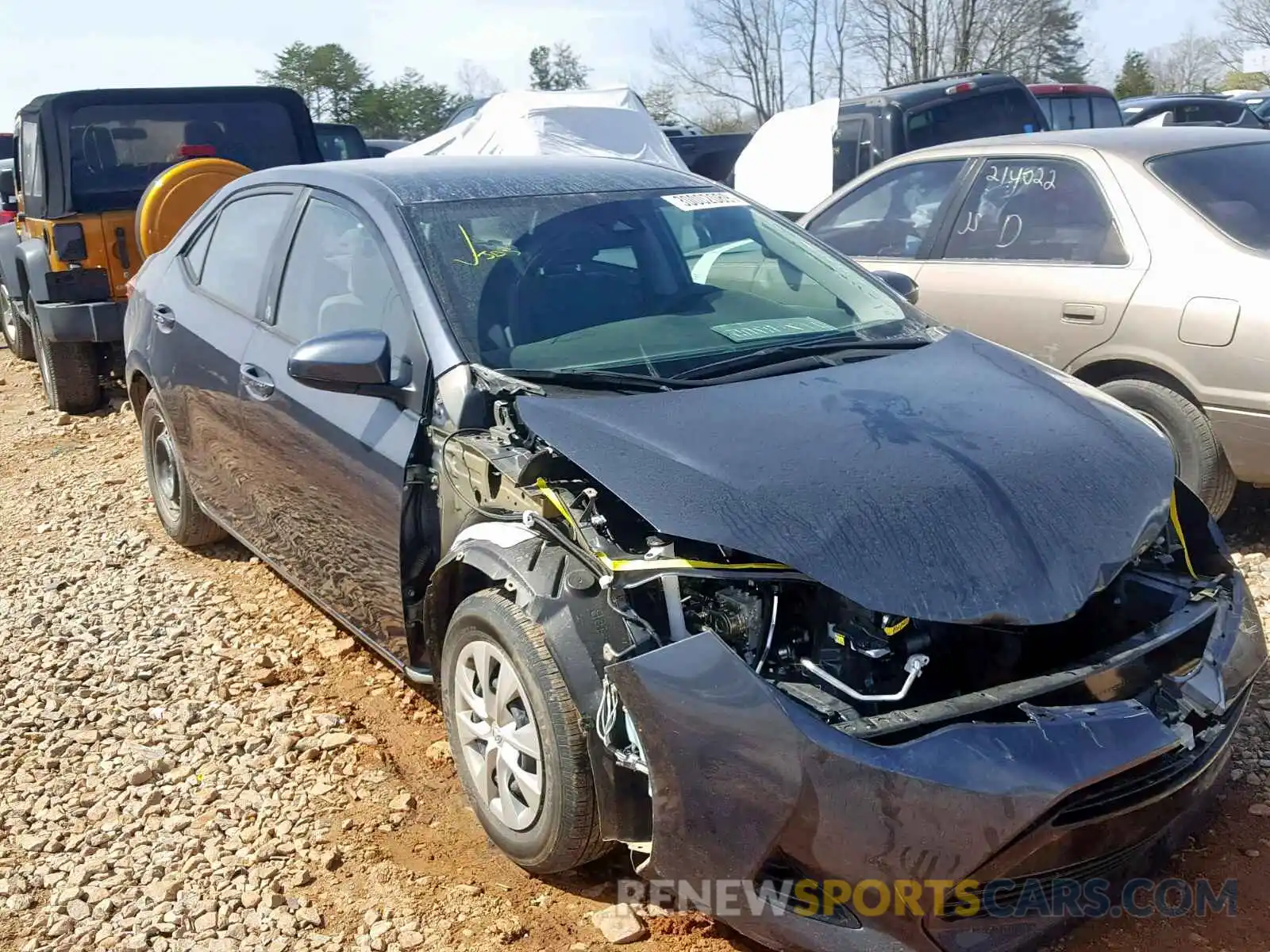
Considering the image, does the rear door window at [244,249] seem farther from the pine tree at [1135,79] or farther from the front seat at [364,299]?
the pine tree at [1135,79]

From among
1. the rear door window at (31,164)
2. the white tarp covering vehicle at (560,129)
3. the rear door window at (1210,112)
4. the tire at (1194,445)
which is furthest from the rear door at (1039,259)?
the rear door window at (1210,112)

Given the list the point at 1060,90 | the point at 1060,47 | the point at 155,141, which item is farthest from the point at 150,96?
the point at 1060,47

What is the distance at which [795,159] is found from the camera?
11.1 meters

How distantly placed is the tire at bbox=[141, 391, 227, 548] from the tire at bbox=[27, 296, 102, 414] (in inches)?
117

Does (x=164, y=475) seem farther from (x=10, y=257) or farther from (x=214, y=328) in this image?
(x=10, y=257)

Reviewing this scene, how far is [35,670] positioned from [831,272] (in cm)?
316

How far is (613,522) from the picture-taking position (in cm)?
275

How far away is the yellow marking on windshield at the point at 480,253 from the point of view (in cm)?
351

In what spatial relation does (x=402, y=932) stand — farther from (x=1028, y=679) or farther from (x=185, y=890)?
(x=1028, y=679)

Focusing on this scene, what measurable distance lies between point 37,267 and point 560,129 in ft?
19.3

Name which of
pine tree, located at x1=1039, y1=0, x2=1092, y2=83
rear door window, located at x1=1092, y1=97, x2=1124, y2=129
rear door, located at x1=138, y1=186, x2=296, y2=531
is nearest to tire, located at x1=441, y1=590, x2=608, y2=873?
rear door, located at x1=138, y1=186, x2=296, y2=531

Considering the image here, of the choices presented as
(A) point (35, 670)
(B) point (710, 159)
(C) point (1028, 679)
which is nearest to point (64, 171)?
(A) point (35, 670)

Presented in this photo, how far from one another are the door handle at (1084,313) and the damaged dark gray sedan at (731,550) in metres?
1.25

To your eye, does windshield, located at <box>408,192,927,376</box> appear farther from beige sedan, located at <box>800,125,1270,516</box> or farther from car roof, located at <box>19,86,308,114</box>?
car roof, located at <box>19,86,308,114</box>
